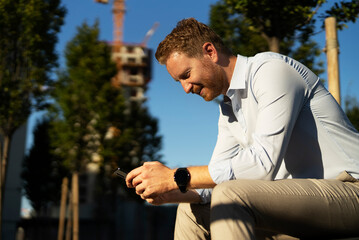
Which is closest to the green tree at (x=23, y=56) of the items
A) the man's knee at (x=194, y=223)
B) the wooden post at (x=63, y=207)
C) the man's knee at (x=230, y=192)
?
the wooden post at (x=63, y=207)

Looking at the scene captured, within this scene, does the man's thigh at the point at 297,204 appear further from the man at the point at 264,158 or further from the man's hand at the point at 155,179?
the man's hand at the point at 155,179

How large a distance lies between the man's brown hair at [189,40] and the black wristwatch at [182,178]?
0.67 m

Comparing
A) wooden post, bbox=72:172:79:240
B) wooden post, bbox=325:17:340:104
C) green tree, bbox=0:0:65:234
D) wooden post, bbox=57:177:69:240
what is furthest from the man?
wooden post, bbox=57:177:69:240

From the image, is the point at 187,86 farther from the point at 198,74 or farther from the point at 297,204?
the point at 297,204

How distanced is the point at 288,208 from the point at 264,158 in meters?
0.23

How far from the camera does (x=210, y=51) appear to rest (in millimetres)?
2262

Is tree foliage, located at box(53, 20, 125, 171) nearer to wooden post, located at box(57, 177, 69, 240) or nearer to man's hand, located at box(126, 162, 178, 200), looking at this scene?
wooden post, located at box(57, 177, 69, 240)

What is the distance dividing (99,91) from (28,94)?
19.3 ft

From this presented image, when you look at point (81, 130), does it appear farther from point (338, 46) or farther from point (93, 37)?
point (338, 46)

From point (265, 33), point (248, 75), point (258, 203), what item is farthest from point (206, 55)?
point (265, 33)

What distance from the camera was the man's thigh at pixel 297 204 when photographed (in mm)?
1687

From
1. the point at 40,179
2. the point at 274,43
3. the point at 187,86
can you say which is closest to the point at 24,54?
the point at 274,43

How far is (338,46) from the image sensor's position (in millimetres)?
5109

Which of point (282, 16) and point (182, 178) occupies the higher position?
point (282, 16)
